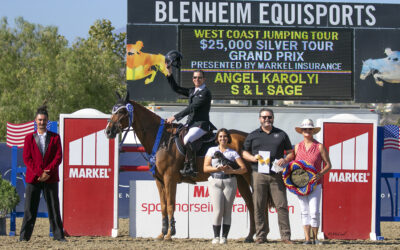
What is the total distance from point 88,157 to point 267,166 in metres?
3.26

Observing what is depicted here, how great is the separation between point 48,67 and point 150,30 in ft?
64.5

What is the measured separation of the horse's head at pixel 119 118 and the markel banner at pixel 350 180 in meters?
3.23

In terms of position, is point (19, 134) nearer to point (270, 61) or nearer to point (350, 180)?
point (350, 180)

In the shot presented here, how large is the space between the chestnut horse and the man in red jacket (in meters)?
0.89

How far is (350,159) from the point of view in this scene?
1182 centimetres

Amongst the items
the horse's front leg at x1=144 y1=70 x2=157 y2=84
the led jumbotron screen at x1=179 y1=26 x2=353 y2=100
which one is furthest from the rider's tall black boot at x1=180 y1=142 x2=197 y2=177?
the horse's front leg at x1=144 y1=70 x2=157 y2=84

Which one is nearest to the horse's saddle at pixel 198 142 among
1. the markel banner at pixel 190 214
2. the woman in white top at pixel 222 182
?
the woman in white top at pixel 222 182

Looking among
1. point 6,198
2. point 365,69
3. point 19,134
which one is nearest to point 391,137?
point 19,134

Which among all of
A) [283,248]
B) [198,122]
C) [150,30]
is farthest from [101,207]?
[150,30]

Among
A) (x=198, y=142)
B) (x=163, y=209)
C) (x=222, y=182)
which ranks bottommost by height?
(x=163, y=209)

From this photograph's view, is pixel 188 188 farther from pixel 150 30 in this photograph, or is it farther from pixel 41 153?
pixel 150 30

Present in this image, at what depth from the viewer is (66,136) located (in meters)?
11.9

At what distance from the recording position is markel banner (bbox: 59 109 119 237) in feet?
38.8

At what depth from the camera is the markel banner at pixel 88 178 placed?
11836mm
